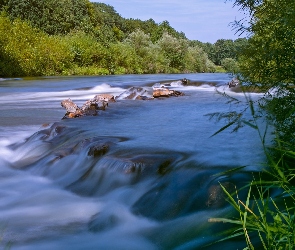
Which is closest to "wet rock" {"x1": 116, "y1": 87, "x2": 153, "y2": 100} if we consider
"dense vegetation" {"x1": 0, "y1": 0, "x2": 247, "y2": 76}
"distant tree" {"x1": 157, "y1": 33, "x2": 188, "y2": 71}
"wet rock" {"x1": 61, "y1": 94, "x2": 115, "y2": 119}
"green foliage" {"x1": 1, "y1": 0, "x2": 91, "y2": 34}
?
"wet rock" {"x1": 61, "y1": 94, "x2": 115, "y2": 119}

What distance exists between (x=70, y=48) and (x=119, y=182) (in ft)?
102

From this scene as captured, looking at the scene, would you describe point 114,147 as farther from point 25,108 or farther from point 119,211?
point 25,108

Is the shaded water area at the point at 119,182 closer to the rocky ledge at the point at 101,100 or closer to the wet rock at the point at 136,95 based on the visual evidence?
the rocky ledge at the point at 101,100

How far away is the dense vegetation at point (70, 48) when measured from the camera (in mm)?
30562

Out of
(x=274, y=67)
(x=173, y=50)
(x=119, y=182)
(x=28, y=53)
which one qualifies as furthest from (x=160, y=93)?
(x=173, y=50)

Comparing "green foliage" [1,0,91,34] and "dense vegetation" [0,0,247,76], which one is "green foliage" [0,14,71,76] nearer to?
"dense vegetation" [0,0,247,76]

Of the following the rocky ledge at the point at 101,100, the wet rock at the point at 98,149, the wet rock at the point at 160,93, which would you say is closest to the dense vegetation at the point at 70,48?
the wet rock at the point at 160,93

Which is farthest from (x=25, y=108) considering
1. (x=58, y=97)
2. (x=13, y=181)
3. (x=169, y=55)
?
(x=169, y=55)

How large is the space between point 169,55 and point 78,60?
50.9 ft

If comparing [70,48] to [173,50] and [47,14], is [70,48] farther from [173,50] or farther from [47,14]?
[173,50]

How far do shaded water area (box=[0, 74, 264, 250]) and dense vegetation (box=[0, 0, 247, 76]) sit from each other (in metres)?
11.3

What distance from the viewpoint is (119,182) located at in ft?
17.1

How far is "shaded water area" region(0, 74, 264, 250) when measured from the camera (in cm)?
402

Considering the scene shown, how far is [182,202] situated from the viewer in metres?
4.36
